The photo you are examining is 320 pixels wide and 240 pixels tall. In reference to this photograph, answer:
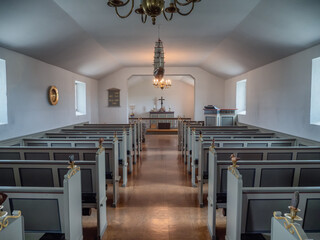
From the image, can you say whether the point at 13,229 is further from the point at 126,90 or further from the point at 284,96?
the point at 126,90

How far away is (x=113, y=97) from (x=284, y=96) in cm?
786

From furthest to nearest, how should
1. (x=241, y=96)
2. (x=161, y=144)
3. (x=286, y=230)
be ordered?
1. (x=241, y=96)
2. (x=161, y=144)
3. (x=286, y=230)

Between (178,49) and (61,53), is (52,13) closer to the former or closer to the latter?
(61,53)

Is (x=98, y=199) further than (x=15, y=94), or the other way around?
(x=15, y=94)

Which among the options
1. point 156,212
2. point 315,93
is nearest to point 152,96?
point 315,93

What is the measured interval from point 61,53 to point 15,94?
1.85 m

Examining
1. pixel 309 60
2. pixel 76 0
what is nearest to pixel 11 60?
pixel 76 0

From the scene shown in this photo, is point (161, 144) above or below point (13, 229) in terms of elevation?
below

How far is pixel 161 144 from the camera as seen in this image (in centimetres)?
920

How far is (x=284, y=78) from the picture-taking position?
5871mm

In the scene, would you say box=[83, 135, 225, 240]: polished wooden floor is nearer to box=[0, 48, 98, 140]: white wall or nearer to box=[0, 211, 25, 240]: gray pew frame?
box=[0, 211, 25, 240]: gray pew frame

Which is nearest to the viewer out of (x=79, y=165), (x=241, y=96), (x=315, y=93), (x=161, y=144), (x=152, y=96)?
(x=79, y=165)

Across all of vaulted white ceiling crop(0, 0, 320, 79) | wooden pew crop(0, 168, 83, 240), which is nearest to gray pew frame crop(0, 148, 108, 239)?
wooden pew crop(0, 168, 83, 240)

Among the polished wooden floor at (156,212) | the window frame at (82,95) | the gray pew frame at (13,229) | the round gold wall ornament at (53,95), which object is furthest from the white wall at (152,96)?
the gray pew frame at (13,229)
